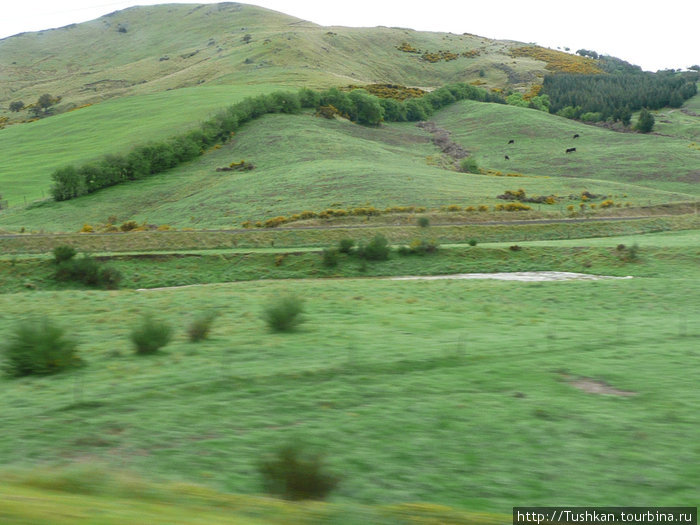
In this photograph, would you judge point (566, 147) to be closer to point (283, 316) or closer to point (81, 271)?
point (81, 271)

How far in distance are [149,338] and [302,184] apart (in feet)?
177

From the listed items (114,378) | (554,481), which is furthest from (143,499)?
(114,378)

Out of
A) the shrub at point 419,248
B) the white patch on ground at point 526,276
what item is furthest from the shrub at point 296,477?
the shrub at point 419,248

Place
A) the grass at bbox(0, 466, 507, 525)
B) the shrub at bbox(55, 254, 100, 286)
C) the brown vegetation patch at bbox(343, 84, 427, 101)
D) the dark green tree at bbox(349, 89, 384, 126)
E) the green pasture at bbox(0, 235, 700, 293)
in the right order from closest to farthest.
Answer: the grass at bbox(0, 466, 507, 525) < the shrub at bbox(55, 254, 100, 286) < the green pasture at bbox(0, 235, 700, 293) < the dark green tree at bbox(349, 89, 384, 126) < the brown vegetation patch at bbox(343, 84, 427, 101)

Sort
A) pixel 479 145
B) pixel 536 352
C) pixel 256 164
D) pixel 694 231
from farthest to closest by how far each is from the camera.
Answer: pixel 479 145 → pixel 256 164 → pixel 694 231 → pixel 536 352

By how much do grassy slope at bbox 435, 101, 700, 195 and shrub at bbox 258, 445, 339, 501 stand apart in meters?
81.7

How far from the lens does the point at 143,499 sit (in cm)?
611

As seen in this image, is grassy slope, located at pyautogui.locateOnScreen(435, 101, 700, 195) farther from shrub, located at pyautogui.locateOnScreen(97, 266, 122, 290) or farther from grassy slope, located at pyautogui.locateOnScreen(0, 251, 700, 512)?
grassy slope, located at pyautogui.locateOnScreen(0, 251, 700, 512)

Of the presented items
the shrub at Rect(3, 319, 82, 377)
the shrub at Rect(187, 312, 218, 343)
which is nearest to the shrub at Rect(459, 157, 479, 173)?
the shrub at Rect(187, 312, 218, 343)

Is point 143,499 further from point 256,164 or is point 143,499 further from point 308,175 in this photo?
point 256,164

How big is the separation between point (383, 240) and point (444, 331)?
994 inches

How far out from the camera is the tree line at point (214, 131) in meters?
75.8

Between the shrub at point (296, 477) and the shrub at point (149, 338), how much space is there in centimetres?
843

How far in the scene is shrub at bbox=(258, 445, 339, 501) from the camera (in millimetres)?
6566
